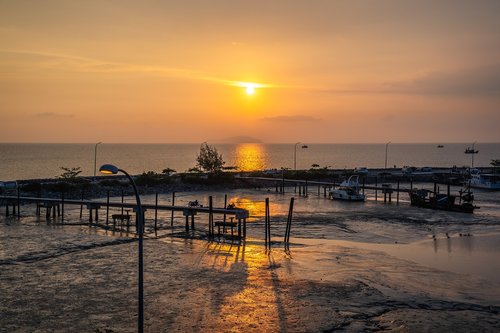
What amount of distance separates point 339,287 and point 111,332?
1119cm

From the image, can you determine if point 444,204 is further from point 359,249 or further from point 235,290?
point 235,290

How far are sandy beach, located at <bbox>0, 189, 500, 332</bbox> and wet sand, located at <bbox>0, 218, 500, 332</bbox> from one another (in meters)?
0.05

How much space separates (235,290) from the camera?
2378 cm

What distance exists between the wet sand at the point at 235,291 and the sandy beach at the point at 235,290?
0.16 ft

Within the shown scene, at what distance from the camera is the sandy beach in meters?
19.4

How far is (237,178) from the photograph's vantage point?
94.4 m

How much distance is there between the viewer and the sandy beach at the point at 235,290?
63.7ft

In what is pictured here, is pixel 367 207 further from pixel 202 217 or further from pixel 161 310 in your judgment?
pixel 161 310

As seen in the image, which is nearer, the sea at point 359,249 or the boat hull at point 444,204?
the sea at point 359,249

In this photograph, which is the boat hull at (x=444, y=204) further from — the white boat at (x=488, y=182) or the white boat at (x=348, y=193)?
the white boat at (x=488, y=182)

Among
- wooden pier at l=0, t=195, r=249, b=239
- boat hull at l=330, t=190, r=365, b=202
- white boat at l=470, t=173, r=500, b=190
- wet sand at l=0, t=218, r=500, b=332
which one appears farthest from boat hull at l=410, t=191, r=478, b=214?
white boat at l=470, t=173, r=500, b=190

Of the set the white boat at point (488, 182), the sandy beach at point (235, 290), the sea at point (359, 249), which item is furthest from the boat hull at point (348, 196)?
the sandy beach at point (235, 290)

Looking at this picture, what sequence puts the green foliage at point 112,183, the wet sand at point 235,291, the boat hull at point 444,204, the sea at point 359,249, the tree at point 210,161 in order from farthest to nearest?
the tree at point 210,161 → the green foliage at point 112,183 → the boat hull at point 444,204 → the sea at point 359,249 → the wet sand at point 235,291

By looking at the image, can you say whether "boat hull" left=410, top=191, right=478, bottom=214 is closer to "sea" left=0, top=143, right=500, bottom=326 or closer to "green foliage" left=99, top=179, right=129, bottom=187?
"sea" left=0, top=143, right=500, bottom=326
